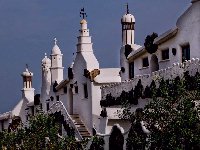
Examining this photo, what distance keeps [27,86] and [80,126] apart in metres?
18.9

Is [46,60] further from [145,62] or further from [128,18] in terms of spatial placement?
[145,62]

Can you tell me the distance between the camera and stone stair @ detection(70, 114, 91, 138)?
46013 mm

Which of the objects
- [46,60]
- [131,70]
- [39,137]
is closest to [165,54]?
[131,70]

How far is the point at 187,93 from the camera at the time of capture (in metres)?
27.6

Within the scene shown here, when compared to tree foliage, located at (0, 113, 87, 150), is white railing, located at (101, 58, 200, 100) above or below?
above

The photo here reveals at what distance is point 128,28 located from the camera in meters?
44.9

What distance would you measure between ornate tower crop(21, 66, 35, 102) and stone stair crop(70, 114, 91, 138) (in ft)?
50.2

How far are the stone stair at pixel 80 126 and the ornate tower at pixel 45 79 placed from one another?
8345 millimetres

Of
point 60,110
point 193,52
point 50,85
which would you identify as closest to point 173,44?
point 193,52

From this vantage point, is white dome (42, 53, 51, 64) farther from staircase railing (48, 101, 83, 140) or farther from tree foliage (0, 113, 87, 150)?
tree foliage (0, 113, 87, 150)

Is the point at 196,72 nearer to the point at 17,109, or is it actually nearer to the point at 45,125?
the point at 45,125

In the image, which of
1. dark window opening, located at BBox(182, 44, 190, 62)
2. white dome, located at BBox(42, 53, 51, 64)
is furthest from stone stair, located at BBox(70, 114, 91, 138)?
dark window opening, located at BBox(182, 44, 190, 62)

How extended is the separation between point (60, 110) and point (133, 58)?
9689 millimetres

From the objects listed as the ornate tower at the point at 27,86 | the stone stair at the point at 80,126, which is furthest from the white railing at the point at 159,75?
the ornate tower at the point at 27,86
